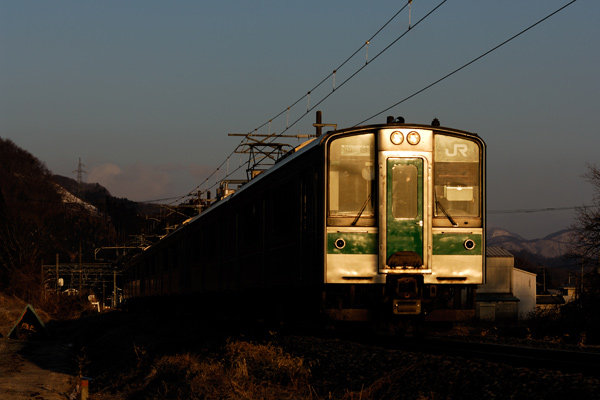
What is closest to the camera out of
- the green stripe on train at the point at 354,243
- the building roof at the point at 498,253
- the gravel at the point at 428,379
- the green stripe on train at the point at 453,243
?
the gravel at the point at 428,379

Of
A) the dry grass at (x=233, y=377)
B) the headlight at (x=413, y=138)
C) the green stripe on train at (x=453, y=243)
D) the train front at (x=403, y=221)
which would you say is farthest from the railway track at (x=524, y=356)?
the headlight at (x=413, y=138)

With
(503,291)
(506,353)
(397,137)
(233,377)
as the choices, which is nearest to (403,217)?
(397,137)

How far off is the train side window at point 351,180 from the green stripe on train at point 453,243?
1.03 m

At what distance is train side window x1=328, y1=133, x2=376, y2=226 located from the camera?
11.9 metres

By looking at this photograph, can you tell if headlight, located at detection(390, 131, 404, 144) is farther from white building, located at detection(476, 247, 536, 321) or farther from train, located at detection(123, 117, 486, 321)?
white building, located at detection(476, 247, 536, 321)

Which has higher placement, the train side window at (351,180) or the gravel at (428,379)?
the train side window at (351,180)

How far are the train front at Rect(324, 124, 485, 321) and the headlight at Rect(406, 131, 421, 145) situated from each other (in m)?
0.02

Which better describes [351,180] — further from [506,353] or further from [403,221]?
[506,353]

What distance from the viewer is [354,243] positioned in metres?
11.8

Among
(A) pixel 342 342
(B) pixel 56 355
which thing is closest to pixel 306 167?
(A) pixel 342 342

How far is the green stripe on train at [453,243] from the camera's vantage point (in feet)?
39.5

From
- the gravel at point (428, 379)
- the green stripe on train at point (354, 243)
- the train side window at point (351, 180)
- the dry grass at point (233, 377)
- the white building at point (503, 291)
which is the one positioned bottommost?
the white building at point (503, 291)

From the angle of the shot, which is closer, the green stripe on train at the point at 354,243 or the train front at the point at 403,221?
the green stripe on train at the point at 354,243

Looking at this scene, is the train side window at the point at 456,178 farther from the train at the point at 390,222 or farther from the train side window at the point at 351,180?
the train side window at the point at 351,180
